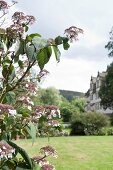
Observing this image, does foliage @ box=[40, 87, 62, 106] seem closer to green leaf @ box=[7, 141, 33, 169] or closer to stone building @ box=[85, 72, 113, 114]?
stone building @ box=[85, 72, 113, 114]

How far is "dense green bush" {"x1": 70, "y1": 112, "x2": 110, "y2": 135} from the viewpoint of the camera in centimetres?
3744

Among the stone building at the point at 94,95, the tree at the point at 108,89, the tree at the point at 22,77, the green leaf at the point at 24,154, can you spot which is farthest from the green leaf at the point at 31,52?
the stone building at the point at 94,95

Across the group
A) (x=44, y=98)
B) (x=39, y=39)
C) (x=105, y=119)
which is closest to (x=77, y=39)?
(x=39, y=39)

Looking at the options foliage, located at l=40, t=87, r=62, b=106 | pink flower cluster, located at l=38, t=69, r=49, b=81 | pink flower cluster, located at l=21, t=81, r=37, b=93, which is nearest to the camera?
pink flower cluster, located at l=21, t=81, r=37, b=93

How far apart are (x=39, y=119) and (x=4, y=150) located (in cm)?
89

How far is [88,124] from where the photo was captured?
3722 centimetres

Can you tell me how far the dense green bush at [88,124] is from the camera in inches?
1474

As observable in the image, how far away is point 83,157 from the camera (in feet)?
57.6

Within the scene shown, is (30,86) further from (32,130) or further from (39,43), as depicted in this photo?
(39,43)

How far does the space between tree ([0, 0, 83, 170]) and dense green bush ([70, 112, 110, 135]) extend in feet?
111

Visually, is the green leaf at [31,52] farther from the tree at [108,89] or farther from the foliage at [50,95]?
the foliage at [50,95]

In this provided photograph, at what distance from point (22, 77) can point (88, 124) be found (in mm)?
34068

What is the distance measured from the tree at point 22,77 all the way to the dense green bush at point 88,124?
3382 centimetres

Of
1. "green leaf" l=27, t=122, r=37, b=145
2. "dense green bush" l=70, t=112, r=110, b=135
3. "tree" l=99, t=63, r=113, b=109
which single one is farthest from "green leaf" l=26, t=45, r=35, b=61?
"tree" l=99, t=63, r=113, b=109
